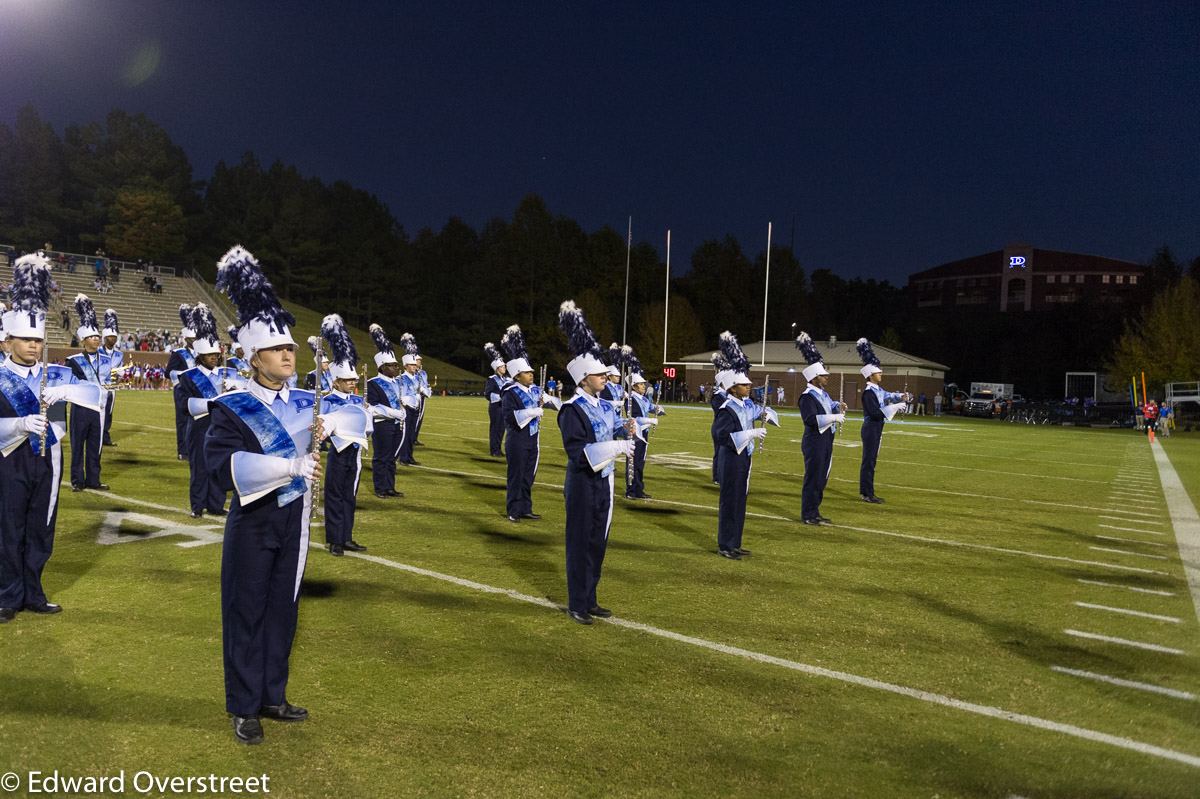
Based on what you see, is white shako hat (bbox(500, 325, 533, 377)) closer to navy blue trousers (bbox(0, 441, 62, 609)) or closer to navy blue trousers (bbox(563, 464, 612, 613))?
navy blue trousers (bbox(563, 464, 612, 613))

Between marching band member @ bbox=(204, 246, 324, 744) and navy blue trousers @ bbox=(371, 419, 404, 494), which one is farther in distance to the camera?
navy blue trousers @ bbox=(371, 419, 404, 494)

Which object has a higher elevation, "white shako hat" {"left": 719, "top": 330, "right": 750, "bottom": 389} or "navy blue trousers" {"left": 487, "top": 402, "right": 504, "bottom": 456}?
"white shako hat" {"left": 719, "top": 330, "right": 750, "bottom": 389}

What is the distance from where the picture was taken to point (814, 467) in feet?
35.6

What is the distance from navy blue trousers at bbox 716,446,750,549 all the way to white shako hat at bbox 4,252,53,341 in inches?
249

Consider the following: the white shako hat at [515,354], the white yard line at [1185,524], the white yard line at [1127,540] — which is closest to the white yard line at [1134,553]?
the white yard line at [1185,524]

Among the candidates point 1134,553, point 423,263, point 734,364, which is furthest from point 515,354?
point 423,263

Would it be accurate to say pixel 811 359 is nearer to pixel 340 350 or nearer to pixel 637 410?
pixel 637 410

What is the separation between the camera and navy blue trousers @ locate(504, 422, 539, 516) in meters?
10.7

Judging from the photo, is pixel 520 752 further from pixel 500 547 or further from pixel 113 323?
pixel 113 323

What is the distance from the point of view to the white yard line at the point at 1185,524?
28.6 ft

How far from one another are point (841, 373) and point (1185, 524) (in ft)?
142

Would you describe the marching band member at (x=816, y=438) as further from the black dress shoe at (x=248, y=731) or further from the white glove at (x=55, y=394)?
the white glove at (x=55, y=394)

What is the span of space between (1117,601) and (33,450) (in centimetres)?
921

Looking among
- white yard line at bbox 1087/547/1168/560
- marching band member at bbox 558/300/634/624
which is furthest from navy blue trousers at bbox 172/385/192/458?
white yard line at bbox 1087/547/1168/560
